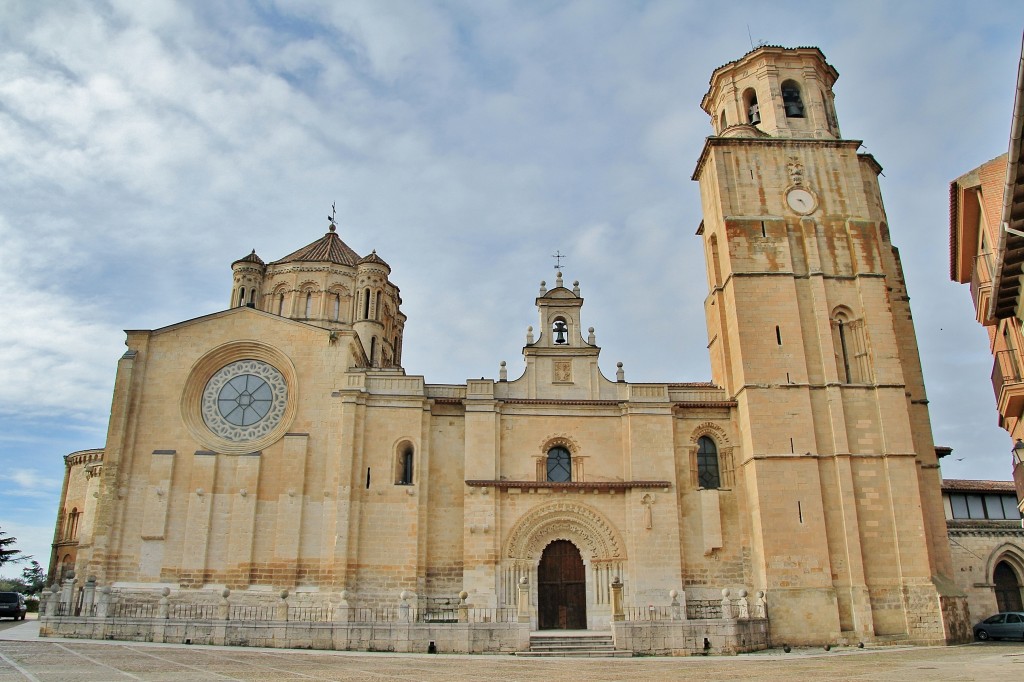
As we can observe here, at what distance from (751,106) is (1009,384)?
17.4 metres

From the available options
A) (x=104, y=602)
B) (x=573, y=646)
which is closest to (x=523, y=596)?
(x=573, y=646)

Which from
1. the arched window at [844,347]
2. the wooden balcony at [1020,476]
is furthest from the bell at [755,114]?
the wooden balcony at [1020,476]

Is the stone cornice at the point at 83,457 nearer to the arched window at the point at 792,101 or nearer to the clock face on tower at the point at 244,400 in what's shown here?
the clock face on tower at the point at 244,400

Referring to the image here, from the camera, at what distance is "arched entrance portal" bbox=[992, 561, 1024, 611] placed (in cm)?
2738

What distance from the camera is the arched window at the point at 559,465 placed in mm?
24953

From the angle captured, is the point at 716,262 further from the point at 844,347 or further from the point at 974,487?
the point at 974,487

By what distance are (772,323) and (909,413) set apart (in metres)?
5.33

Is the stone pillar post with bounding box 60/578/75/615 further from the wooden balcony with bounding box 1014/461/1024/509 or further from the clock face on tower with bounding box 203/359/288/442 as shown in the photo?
the wooden balcony with bounding box 1014/461/1024/509

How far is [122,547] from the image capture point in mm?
22812

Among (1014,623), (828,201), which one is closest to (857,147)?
(828,201)

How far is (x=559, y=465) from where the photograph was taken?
25.1 m

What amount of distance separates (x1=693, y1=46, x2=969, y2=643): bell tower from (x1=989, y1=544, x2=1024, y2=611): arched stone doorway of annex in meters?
5.48

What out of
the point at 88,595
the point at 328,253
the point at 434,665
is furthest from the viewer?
the point at 328,253

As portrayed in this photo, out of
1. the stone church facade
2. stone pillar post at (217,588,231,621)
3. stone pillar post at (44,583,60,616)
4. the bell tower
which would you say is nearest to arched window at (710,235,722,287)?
the bell tower
